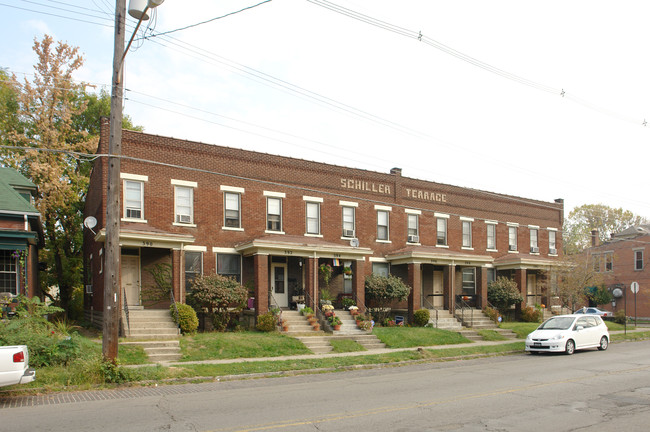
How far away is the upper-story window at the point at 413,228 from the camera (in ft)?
101

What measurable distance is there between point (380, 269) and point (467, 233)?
24.6 feet

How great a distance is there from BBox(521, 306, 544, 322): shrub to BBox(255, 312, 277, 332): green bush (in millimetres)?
17669

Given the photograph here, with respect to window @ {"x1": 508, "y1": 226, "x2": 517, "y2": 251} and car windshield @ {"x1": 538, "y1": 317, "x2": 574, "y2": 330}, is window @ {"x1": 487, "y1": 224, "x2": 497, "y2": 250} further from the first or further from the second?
car windshield @ {"x1": 538, "y1": 317, "x2": 574, "y2": 330}

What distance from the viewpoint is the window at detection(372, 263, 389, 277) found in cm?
2912

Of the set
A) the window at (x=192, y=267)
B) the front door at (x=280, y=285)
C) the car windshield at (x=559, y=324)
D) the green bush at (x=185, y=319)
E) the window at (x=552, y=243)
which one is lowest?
the car windshield at (x=559, y=324)

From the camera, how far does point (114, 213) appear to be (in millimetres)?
13523

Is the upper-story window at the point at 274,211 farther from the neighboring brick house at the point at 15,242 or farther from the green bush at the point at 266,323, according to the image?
the neighboring brick house at the point at 15,242

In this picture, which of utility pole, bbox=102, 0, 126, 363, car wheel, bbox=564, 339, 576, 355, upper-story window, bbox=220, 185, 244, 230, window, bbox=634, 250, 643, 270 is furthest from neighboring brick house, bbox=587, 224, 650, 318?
utility pole, bbox=102, 0, 126, 363

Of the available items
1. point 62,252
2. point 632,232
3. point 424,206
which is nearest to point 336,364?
point 424,206

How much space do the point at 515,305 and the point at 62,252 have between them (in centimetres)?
2806

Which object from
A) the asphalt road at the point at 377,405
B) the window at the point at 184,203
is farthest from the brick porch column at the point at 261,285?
the asphalt road at the point at 377,405

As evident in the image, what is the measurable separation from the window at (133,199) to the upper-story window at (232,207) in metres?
3.59

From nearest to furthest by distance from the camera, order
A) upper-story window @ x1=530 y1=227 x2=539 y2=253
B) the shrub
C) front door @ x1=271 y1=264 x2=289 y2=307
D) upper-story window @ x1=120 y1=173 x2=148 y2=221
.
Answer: upper-story window @ x1=120 y1=173 x2=148 y2=221 < front door @ x1=271 y1=264 x2=289 y2=307 < the shrub < upper-story window @ x1=530 y1=227 x2=539 y2=253

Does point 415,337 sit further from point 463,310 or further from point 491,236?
point 491,236
